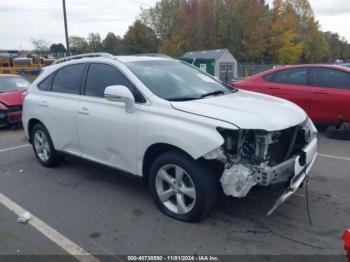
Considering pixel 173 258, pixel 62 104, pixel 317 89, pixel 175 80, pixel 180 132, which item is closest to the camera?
pixel 173 258

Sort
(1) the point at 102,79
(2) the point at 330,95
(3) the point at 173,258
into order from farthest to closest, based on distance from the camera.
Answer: (2) the point at 330,95
(1) the point at 102,79
(3) the point at 173,258

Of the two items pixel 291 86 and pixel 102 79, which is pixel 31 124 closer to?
pixel 102 79

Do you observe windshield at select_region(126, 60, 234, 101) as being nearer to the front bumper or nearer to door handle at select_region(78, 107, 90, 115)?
door handle at select_region(78, 107, 90, 115)

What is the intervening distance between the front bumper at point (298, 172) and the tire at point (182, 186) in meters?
0.62

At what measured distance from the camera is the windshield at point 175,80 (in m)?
4.07

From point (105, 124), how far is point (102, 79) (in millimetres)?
671

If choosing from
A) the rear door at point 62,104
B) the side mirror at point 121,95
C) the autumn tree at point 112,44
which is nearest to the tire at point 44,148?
the rear door at point 62,104

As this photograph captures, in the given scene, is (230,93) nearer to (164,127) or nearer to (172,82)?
(172,82)

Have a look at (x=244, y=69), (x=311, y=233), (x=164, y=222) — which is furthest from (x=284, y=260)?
(x=244, y=69)

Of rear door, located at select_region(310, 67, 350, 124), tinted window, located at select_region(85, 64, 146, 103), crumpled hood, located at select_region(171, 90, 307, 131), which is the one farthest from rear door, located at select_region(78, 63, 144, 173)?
rear door, located at select_region(310, 67, 350, 124)

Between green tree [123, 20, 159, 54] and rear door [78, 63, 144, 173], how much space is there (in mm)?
57294

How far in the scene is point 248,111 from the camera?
356cm

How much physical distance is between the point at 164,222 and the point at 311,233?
150 cm

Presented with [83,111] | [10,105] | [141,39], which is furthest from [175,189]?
[141,39]
